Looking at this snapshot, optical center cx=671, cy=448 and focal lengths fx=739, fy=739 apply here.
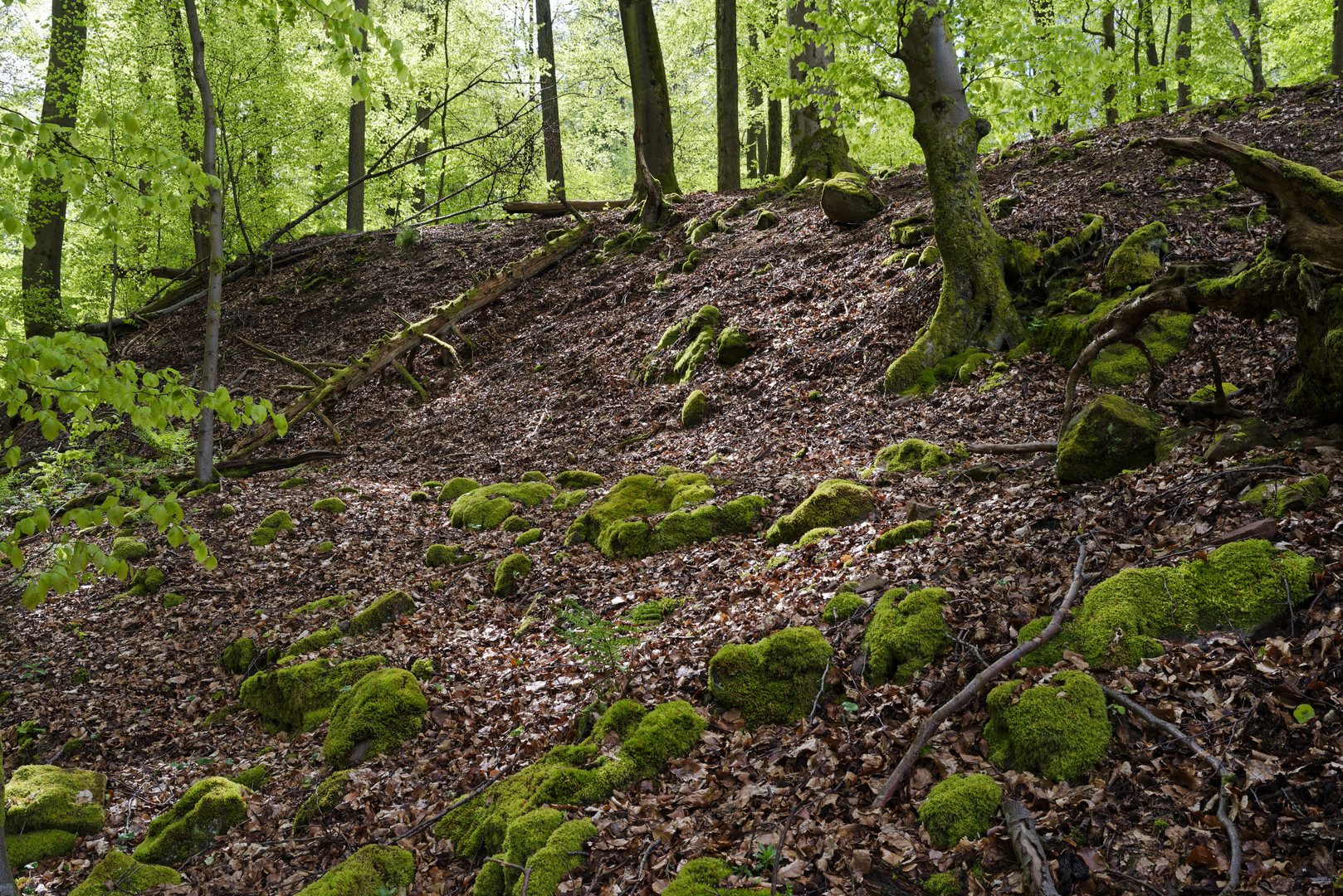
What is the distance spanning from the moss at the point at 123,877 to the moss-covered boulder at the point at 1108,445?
645 centimetres

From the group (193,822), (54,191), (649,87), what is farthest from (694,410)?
(54,191)

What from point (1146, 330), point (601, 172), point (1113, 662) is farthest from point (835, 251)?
point (601, 172)

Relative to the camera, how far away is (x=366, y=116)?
21.1 meters

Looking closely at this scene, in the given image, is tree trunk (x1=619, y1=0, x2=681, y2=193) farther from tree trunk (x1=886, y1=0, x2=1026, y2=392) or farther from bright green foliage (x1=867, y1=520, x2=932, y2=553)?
bright green foliage (x1=867, y1=520, x2=932, y2=553)

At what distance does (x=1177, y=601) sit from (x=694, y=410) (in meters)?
6.77

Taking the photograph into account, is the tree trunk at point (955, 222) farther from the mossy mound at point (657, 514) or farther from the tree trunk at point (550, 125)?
the tree trunk at point (550, 125)

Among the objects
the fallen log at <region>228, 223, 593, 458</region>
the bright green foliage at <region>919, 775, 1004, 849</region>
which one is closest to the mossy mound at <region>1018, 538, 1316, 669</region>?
the bright green foliage at <region>919, 775, 1004, 849</region>

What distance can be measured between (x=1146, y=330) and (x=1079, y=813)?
19.0 ft

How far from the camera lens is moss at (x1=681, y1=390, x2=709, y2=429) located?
9.95m

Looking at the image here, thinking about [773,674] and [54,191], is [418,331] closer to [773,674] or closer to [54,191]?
[54,191]

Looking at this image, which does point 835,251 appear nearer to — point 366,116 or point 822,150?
point 822,150

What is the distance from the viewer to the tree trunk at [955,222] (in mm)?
8359

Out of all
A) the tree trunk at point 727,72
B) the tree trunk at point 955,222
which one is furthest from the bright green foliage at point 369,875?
the tree trunk at point 727,72

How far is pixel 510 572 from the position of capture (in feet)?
23.7
